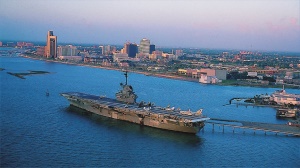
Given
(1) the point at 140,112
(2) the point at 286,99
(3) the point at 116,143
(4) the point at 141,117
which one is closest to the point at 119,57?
(2) the point at 286,99

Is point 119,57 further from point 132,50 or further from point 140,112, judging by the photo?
point 140,112

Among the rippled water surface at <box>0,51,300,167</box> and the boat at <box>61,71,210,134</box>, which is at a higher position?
the boat at <box>61,71,210,134</box>

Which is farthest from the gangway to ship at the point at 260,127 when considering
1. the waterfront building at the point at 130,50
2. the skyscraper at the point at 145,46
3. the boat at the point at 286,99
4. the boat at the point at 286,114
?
the skyscraper at the point at 145,46

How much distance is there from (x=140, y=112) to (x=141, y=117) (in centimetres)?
35

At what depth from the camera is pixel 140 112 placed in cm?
2036

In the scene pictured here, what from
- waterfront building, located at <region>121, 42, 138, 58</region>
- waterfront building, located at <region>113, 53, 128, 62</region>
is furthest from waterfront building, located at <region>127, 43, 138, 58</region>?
waterfront building, located at <region>113, 53, 128, 62</region>

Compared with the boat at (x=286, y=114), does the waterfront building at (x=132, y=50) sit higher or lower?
higher

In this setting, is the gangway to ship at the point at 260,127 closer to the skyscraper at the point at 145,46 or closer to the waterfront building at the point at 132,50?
the waterfront building at the point at 132,50

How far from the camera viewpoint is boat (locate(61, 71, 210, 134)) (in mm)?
19094

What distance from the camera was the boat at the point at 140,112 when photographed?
62.6ft

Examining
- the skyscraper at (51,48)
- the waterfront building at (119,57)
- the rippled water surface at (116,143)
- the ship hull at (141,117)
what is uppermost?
the skyscraper at (51,48)

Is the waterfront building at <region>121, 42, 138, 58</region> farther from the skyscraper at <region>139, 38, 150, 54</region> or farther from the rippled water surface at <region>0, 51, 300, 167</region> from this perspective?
the rippled water surface at <region>0, 51, 300, 167</region>

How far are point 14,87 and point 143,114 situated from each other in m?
15.5

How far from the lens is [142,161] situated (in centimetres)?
1466
